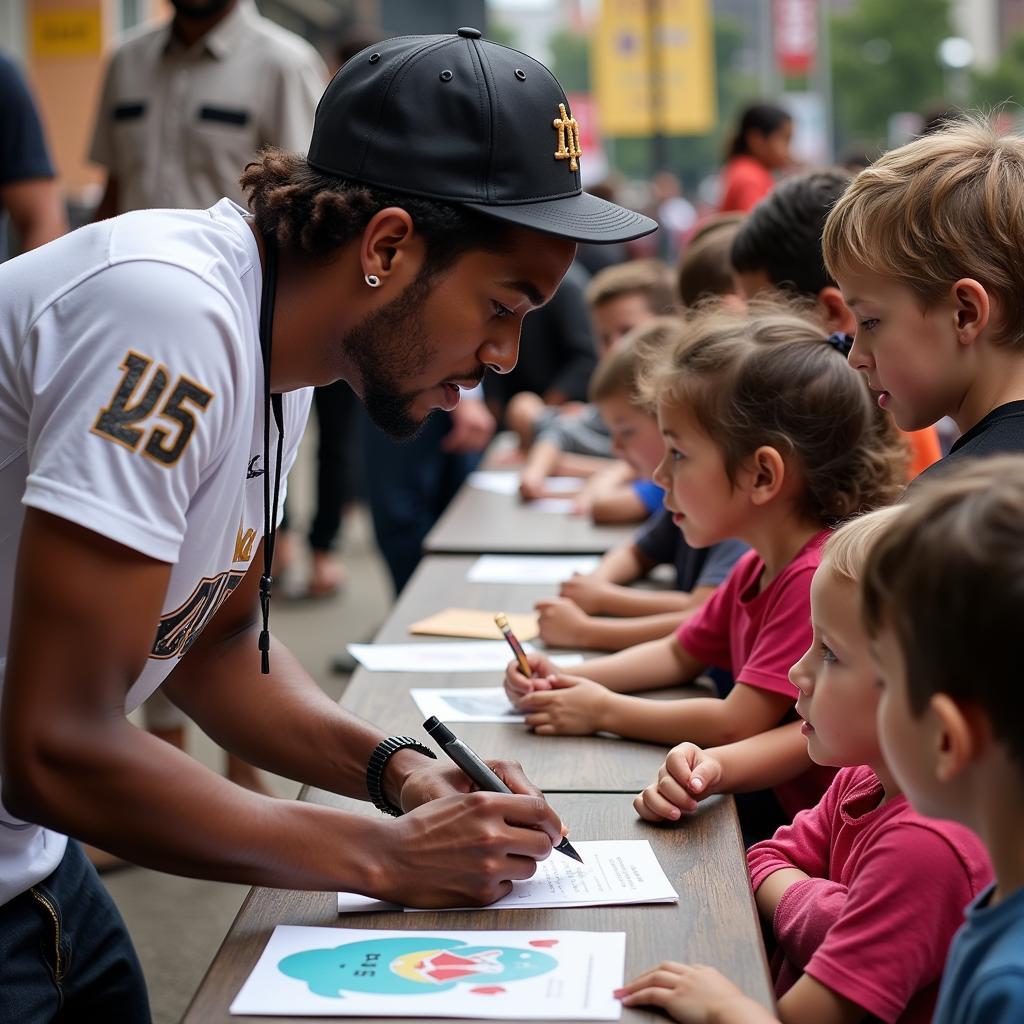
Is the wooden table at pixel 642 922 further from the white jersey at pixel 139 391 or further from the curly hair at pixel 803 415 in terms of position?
the curly hair at pixel 803 415

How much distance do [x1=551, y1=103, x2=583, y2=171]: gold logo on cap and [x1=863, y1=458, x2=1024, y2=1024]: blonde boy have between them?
67cm

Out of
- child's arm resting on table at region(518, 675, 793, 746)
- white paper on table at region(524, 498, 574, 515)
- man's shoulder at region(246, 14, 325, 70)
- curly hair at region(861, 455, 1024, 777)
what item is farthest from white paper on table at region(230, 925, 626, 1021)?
man's shoulder at region(246, 14, 325, 70)

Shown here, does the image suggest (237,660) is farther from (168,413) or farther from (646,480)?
(646,480)

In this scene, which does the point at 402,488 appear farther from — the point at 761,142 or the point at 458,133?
the point at 458,133

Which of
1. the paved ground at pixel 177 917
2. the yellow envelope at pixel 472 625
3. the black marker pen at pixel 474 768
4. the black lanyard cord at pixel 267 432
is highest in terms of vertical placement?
the black lanyard cord at pixel 267 432

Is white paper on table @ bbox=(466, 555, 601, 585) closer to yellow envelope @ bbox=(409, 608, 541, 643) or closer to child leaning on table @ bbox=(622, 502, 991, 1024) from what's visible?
yellow envelope @ bbox=(409, 608, 541, 643)

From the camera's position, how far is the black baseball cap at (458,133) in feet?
4.92

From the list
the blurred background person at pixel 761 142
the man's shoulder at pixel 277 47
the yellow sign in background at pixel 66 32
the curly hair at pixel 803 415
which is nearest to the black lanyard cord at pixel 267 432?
the curly hair at pixel 803 415

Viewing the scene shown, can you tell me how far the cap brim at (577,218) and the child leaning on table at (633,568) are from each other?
70 cm

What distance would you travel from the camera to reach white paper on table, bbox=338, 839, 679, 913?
4.61ft

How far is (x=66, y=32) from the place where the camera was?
944 cm

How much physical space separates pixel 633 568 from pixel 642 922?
174 cm

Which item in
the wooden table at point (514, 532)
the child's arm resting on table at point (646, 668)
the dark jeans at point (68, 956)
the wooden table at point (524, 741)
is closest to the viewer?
the dark jeans at point (68, 956)

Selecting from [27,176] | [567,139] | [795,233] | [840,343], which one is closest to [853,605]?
[567,139]
